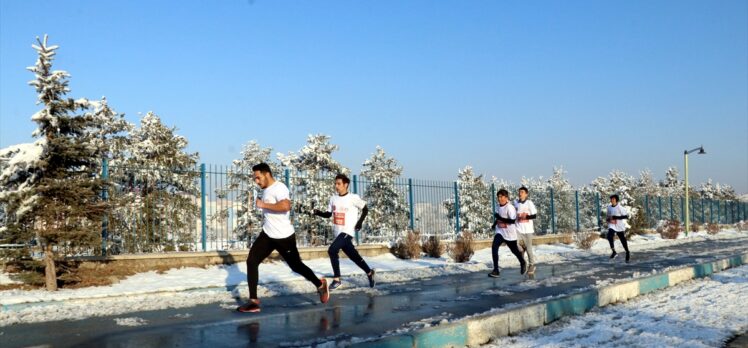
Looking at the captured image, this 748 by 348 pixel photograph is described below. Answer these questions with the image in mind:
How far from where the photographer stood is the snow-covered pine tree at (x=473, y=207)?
22.8 metres

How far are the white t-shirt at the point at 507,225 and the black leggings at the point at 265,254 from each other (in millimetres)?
5869

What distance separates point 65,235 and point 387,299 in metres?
5.09

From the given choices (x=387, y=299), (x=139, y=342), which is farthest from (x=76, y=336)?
(x=387, y=299)

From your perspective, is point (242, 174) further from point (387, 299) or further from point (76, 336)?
point (76, 336)

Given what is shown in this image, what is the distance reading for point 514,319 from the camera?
6383 mm

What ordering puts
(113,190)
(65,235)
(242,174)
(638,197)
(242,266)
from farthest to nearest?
(638,197), (242,174), (242,266), (113,190), (65,235)

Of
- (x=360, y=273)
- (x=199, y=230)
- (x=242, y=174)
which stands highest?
(x=242, y=174)

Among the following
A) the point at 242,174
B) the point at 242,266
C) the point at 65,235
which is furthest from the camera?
the point at 242,174

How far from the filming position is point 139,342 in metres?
5.93

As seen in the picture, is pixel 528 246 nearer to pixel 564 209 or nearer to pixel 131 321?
pixel 131 321

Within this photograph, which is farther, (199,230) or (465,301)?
(199,230)

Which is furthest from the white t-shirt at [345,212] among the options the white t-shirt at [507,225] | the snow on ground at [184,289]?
the white t-shirt at [507,225]

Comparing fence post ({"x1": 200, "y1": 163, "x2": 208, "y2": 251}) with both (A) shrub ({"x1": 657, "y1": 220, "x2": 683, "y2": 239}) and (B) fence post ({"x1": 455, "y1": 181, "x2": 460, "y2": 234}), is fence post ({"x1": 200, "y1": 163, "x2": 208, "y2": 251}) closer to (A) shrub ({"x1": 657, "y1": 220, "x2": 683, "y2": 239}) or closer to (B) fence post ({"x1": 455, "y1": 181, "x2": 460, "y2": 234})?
(B) fence post ({"x1": 455, "y1": 181, "x2": 460, "y2": 234})

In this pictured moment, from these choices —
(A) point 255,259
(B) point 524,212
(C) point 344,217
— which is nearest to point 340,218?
(C) point 344,217
